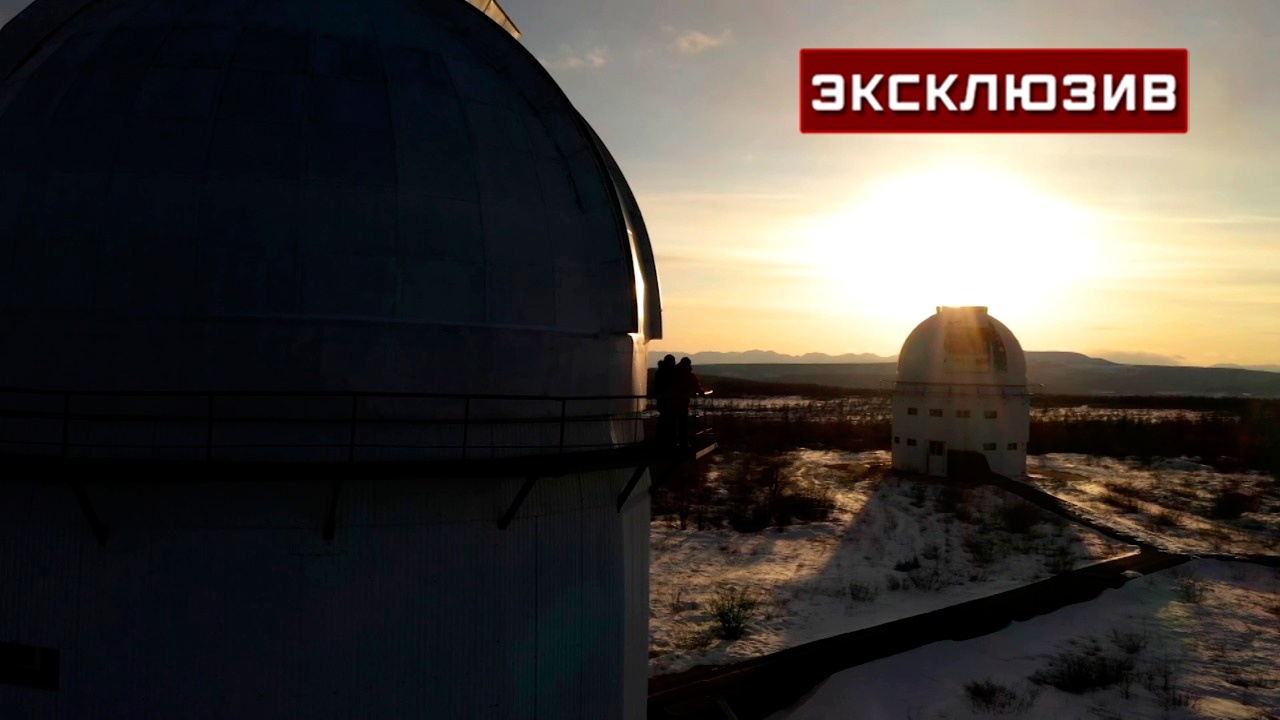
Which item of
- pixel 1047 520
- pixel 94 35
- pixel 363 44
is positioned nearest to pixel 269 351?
pixel 363 44

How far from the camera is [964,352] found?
37.5m

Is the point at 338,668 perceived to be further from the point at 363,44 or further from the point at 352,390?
the point at 363,44

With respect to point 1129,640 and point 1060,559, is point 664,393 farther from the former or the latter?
point 1060,559

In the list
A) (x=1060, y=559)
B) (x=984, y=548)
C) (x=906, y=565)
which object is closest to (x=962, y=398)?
(x=984, y=548)

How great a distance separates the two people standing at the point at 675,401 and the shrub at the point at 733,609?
8.33m

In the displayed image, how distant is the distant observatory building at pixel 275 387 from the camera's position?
810 centimetres

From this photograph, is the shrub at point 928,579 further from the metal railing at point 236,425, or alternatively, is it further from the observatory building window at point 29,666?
the observatory building window at point 29,666

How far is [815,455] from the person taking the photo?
4888cm

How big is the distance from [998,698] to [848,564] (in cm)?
932

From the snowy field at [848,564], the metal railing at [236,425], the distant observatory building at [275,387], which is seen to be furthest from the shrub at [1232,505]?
the metal railing at [236,425]

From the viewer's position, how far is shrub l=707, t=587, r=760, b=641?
697 inches

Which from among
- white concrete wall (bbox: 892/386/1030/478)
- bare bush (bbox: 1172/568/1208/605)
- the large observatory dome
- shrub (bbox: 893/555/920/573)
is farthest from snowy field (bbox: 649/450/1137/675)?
the large observatory dome

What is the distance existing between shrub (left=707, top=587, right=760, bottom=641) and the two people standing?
833cm

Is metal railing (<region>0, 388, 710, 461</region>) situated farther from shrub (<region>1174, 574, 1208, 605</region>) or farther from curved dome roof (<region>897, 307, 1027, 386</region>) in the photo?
curved dome roof (<region>897, 307, 1027, 386</region>)
